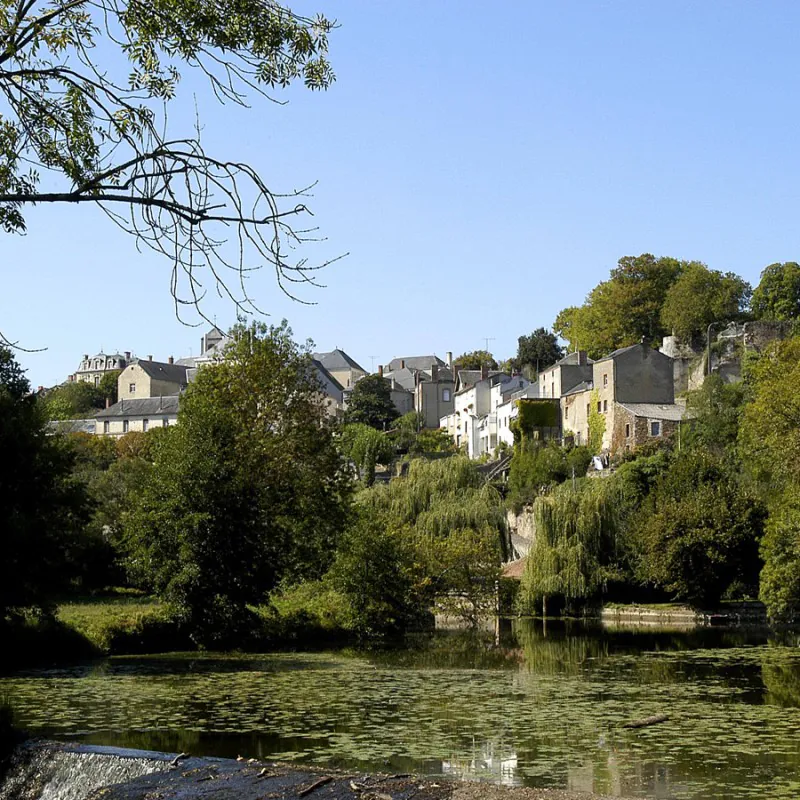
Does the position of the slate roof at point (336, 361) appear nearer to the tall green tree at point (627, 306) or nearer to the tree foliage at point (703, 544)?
the tall green tree at point (627, 306)

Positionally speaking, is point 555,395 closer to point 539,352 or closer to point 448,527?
point 539,352

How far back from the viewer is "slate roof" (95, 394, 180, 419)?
112m

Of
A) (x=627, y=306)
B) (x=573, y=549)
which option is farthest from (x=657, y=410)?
(x=573, y=549)

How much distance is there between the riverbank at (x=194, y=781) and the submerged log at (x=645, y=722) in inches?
249

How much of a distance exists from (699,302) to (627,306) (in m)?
7.31

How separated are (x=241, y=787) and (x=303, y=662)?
16.0 meters

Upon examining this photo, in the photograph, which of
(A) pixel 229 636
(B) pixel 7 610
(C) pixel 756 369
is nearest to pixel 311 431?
(A) pixel 229 636

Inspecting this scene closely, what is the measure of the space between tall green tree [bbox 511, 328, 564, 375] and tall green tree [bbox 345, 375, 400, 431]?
13254 millimetres

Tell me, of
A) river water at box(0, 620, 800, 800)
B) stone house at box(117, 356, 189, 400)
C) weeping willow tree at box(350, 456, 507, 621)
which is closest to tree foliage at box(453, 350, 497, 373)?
stone house at box(117, 356, 189, 400)

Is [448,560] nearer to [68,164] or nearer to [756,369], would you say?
[756,369]

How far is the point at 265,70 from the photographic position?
8.71m

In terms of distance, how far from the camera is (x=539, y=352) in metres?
106

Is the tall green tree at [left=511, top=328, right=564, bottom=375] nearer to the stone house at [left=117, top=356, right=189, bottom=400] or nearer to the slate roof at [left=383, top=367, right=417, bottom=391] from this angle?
the slate roof at [left=383, top=367, right=417, bottom=391]

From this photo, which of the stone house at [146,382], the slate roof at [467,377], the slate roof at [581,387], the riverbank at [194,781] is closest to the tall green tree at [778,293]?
the slate roof at [581,387]
